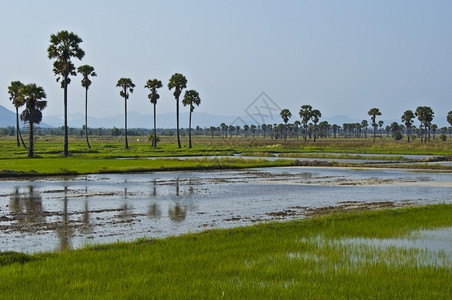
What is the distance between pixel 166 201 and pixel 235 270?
46.9 feet

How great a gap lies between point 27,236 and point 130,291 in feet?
25.6

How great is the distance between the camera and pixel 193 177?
133 ft

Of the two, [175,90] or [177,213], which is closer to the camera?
[177,213]

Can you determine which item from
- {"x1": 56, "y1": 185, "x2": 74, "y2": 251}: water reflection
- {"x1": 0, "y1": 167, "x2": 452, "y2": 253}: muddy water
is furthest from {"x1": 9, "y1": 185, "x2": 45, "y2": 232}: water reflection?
{"x1": 56, "y1": 185, "x2": 74, "y2": 251}: water reflection

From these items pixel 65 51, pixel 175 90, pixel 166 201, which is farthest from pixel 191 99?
pixel 166 201

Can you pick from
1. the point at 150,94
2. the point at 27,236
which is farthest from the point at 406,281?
the point at 150,94

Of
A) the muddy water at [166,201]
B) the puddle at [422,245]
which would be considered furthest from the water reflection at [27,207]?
the puddle at [422,245]

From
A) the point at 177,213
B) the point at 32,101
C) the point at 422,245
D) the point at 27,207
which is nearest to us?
the point at 422,245

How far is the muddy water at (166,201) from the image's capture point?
17219 mm

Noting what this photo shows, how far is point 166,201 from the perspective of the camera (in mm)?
25547

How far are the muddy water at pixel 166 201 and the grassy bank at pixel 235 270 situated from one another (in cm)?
250

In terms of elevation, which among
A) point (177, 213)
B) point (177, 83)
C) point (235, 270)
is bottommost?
point (177, 213)

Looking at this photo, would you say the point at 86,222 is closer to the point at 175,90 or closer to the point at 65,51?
the point at 65,51

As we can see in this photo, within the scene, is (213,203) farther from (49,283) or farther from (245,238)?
(49,283)
